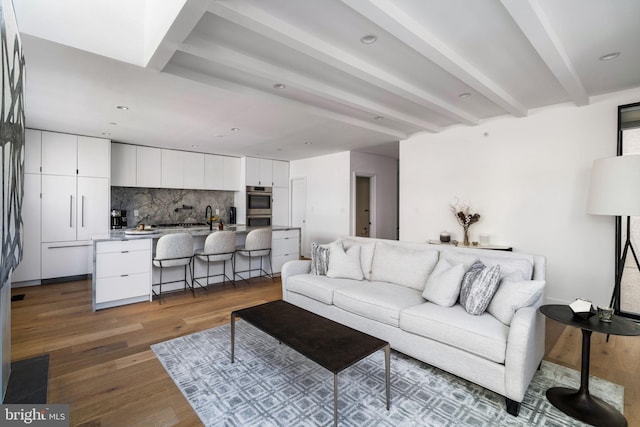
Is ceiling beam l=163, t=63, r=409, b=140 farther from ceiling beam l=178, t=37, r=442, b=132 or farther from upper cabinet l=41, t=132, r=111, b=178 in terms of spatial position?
upper cabinet l=41, t=132, r=111, b=178

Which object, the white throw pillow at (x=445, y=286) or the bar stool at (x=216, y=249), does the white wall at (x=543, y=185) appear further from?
the bar stool at (x=216, y=249)

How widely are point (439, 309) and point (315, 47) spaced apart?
2.27 meters

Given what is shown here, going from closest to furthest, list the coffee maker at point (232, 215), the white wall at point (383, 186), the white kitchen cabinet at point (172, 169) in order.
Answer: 1. the white kitchen cabinet at point (172, 169)
2. the white wall at point (383, 186)
3. the coffee maker at point (232, 215)

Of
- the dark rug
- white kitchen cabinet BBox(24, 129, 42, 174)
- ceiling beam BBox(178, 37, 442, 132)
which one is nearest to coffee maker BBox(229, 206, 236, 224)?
white kitchen cabinet BBox(24, 129, 42, 174)

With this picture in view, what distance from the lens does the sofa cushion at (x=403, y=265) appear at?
292 centimetres

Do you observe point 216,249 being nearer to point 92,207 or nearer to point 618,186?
point 92,207

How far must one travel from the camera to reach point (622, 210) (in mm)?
2523

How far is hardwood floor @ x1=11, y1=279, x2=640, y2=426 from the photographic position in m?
1.90

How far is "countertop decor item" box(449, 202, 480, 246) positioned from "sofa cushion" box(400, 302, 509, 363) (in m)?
2.42

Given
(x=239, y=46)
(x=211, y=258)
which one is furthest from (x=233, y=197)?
(x=239, y=46)

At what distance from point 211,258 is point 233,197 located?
10.8 ft

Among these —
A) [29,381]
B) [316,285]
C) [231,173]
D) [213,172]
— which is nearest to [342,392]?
[316,285]

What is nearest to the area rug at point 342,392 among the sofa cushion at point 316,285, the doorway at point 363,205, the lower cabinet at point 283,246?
the sofa cushion at point 316,285

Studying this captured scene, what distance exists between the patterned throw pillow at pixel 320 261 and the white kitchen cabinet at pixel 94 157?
13.3ft
